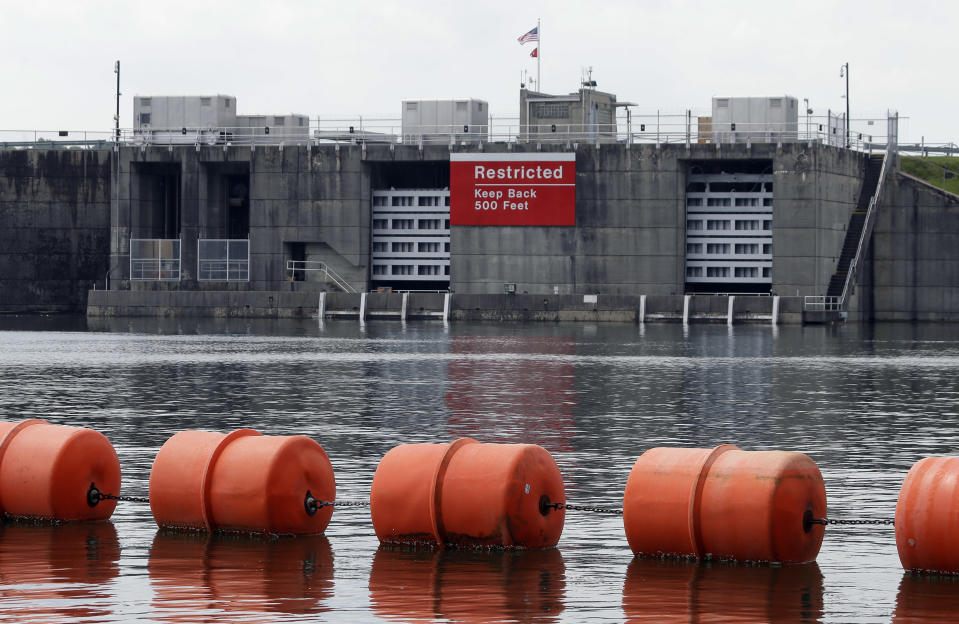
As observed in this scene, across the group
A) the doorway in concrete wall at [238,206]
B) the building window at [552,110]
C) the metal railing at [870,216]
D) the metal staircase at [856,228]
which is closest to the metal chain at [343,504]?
the metal staircase at [856,228]

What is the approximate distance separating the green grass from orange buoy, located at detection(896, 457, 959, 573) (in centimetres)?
9336

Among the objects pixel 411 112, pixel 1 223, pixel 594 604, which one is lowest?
pixel 594 604

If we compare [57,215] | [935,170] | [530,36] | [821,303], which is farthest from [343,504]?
[935,170]

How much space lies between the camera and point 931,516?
1545 cm

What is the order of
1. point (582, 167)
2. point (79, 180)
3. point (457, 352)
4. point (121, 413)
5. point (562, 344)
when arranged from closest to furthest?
1. point (121, 413)
2. point (457, 352)
3. point (562, 344)
4. point (582, 167)
5. point (79, 180)

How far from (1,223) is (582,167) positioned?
38161mm

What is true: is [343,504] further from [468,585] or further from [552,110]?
[552,110]

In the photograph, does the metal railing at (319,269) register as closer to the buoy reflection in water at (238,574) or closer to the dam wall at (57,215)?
the dam wall at (57,215)

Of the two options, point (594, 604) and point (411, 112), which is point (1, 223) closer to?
point (411, 112)

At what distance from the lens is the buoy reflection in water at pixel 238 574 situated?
14.7 meters

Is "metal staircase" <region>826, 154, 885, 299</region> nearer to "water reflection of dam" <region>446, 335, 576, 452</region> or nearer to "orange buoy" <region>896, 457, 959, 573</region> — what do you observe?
"water reflection of dam" <region>446, 335, 576, 452</region>

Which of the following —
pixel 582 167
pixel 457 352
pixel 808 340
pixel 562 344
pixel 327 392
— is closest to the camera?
pixel 327 392

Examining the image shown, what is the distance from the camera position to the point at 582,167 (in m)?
91.4

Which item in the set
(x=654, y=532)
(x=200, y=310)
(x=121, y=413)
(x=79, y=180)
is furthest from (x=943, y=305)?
(x=654, y=532)
